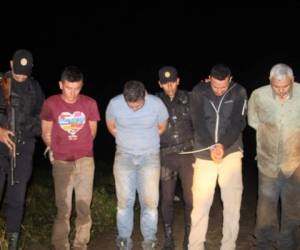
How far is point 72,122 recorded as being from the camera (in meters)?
6.78

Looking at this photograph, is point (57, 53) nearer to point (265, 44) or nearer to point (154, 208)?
point (265, 44)

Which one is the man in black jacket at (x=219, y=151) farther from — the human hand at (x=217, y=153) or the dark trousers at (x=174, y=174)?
the dark trousers at (x=174, y=174)

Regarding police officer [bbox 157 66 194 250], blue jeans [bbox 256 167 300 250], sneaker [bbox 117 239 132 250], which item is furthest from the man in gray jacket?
sneaker [bbox 117 239 132 250]

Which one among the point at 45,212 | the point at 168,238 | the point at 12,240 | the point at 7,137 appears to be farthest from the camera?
the point at 45,212

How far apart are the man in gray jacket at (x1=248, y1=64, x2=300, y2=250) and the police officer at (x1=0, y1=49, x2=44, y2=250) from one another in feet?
8.47

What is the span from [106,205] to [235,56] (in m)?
34.6

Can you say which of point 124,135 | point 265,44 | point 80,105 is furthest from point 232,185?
point 265,44

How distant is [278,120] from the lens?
6602 millimetres

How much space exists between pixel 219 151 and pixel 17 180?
2347 mm

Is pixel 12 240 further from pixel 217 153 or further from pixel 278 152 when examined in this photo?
pixel 278 152

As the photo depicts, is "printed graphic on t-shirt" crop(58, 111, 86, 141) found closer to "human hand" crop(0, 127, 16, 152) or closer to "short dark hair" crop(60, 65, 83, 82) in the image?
"short dark hair" crop(60, 65, 83, 82)

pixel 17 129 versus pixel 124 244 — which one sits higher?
pixel 17 129

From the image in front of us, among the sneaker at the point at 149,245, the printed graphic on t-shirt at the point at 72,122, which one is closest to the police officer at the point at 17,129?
the printed graphic on t-shirt at the point at 72,122

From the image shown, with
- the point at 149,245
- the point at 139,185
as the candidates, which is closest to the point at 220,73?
the point at 139,185
